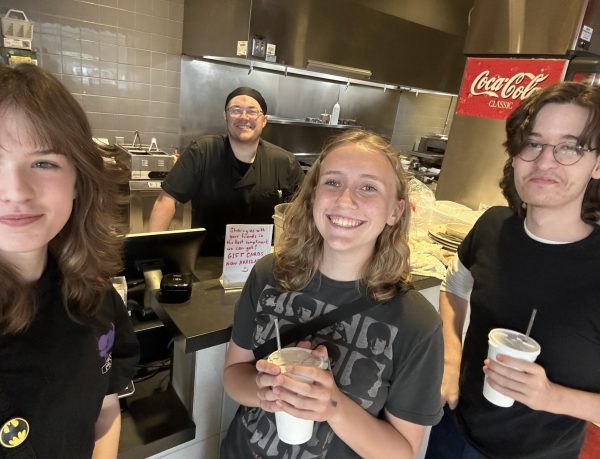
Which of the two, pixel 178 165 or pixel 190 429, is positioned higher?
pixel 178 165

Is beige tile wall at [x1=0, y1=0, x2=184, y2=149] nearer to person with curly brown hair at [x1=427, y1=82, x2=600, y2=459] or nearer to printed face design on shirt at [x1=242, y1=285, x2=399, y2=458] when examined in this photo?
printed face design on shirt at [x1=242, y1=285, x2=399, y2=458]

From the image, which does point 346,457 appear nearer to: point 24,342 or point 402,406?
point 402,406

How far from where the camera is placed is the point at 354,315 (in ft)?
3.47

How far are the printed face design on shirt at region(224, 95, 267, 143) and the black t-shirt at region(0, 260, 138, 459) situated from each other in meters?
Answer: 1.61

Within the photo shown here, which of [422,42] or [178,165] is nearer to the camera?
[178,165]

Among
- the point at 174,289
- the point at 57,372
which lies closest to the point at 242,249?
the point at 174,289

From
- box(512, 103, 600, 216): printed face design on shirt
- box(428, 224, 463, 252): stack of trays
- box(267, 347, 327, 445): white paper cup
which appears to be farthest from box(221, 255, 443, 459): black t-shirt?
box(428, 224, 463, 252): stack of trays

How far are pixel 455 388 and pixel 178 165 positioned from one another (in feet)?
6.38

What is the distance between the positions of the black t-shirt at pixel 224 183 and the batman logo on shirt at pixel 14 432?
1671mm

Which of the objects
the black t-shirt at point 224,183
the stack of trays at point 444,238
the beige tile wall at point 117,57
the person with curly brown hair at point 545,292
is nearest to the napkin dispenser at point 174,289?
the person with curly brown hair at point 545,292

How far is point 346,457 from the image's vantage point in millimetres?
1036

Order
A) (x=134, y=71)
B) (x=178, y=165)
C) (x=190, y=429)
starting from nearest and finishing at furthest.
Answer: (x=190, y=429)
(x=178, y=165)
(x=134, y=71)

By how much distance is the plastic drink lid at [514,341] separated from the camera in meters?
1.08

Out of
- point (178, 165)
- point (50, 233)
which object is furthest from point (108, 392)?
point (178, 165)
